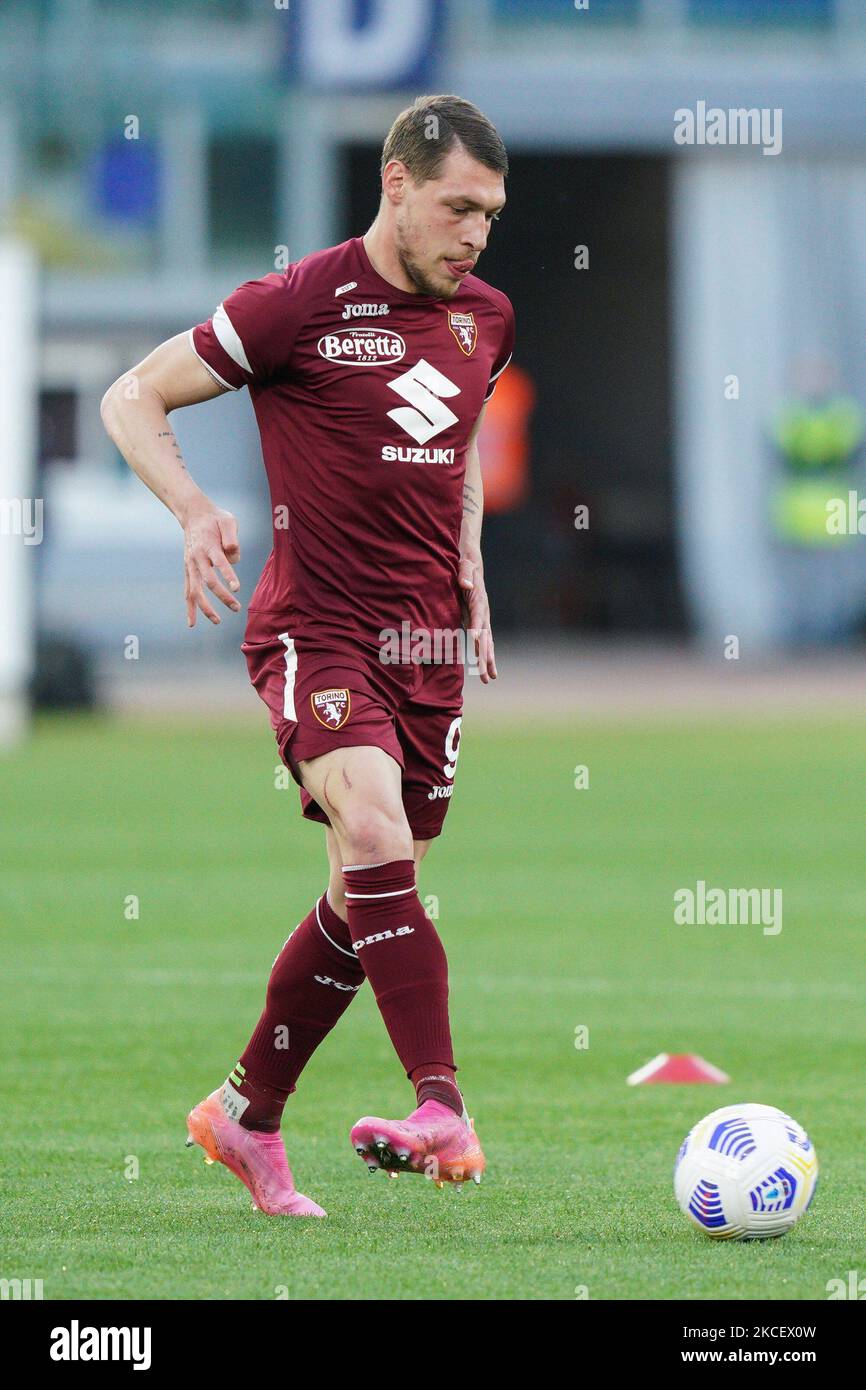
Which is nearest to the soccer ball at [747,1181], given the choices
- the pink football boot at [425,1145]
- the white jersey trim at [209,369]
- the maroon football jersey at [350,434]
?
the pink football boot at [425,1145]

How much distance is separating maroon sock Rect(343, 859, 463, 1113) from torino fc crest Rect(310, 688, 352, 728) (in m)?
0.33

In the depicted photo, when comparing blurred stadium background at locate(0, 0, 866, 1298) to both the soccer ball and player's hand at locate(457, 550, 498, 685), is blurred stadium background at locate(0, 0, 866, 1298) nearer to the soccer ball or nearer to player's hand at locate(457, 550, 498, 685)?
the soccer ball

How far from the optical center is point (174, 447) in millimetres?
5242

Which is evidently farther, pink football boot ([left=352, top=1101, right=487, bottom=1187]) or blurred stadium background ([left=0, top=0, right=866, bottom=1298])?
blurred stadium background ([left=0, top=0, right=866, bottom=1298])

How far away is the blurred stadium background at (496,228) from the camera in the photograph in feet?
99.8

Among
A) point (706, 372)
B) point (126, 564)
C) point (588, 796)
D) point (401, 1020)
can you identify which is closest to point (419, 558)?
point (401, 1020)

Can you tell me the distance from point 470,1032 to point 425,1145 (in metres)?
3.25

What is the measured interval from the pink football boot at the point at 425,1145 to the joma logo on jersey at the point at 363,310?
1765mm

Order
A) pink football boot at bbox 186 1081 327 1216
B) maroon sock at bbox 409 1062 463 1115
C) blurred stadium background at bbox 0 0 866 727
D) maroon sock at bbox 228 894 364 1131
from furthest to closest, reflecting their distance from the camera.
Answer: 1. blurred stadium background at bbox 0 0 866 727
2. maroon sock at bbox 228 894 364 1131
3. pink football boot at bbox 186 1081 327 1216
4. maroon sock at bbox 409 1062 463 1115

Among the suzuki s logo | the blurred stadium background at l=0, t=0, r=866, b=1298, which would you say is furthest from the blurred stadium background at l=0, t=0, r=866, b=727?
the suzuki s logo

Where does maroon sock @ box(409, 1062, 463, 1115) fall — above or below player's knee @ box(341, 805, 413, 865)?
below

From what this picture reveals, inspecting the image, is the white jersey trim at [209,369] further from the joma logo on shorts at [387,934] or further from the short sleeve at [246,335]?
the joma logo on shorts at [387,934]

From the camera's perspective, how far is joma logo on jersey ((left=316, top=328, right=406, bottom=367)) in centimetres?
527

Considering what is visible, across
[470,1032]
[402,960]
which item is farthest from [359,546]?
[470,1032]
